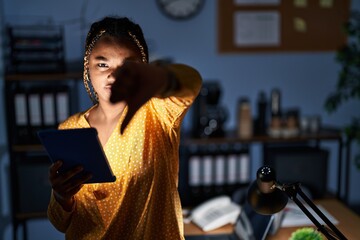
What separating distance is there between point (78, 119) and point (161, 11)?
208 centimetres

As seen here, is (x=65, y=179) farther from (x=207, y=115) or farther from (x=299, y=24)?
(x=299, y=24)

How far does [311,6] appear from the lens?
3252 millimetres

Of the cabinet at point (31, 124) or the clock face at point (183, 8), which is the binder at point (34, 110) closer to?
the cabinet at point (31, 124)

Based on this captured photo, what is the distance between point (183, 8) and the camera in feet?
10.3

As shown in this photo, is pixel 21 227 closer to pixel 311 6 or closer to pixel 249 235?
pixel 249 235

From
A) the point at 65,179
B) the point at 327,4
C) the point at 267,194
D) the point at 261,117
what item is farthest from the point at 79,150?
the point at 327,4

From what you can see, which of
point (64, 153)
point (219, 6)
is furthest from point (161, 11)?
point (64, 153)

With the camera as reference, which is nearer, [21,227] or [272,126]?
[272,126]

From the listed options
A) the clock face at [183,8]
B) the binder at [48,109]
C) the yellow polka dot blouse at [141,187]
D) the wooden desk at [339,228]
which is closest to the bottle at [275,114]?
the clock face at [183,8]

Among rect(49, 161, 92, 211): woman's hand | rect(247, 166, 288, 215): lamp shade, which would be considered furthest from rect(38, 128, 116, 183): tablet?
rect(247, 166, 288, 215): lamp shade

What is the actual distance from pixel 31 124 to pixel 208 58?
126 cm

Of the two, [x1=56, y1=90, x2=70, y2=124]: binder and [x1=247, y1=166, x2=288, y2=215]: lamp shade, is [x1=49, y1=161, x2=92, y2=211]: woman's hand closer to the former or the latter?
[x1=247, y1=166, x2=288, y2=215]: lamp shade

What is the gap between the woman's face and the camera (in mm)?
995

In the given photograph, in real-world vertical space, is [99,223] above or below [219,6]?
below
